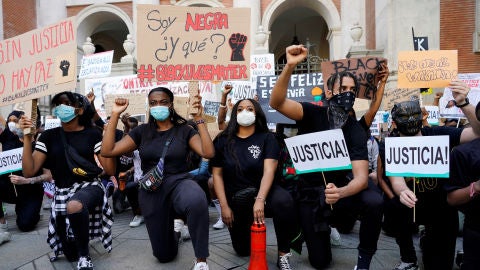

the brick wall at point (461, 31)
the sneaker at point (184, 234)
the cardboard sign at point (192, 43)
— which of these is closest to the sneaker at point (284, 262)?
the sneaker at point (184, 234)

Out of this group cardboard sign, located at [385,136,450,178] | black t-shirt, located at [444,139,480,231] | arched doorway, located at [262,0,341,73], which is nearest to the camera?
black t-shirt, located at [444,139,480,231]

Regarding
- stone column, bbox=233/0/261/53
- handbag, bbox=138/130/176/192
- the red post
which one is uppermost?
stone column, bbox=233/0/261/53

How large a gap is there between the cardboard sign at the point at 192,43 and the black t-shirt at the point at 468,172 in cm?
247

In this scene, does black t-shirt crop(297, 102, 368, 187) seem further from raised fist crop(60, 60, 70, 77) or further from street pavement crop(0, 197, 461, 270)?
raised fist crop(60, 60, 70, 77)

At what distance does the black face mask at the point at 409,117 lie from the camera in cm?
332

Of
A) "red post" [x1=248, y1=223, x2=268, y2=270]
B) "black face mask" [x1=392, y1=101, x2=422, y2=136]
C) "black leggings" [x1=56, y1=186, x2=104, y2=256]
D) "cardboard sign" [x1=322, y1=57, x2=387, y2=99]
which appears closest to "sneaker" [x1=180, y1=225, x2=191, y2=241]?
"black leggings" [x1=56, y1=186, x2=104, y2=256]

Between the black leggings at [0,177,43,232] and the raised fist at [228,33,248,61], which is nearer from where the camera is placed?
the raised fist at [228,33,248,61]

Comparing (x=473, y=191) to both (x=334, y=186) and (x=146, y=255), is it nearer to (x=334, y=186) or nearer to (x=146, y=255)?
(x=334, y=186)

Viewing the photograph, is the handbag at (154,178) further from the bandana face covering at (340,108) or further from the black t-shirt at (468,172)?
the black t-shirt at (468,172)

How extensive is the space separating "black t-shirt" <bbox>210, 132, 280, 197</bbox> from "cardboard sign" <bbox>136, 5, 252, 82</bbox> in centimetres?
100

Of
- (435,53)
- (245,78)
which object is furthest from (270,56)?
(245,78)

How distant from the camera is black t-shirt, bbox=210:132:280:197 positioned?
3.69m

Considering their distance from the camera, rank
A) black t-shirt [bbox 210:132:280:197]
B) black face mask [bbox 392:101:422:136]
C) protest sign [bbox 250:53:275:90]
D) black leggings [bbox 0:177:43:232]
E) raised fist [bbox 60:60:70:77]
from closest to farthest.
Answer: black face mask [bbox 392:101:422:136]
black t-shirt [bbox 210:132:280:197]
raised fist [bbox 60:60:70:77]
black leggings [bbox 0:177:43:232]
protest sign [bbox 250:53:275:90]

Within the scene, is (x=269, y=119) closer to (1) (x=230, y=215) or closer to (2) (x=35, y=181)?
(1) (x=230, y=215)
